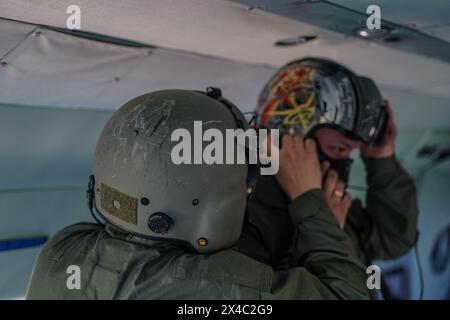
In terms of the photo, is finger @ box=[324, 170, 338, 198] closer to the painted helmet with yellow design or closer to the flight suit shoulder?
the painted helmet with yellow design

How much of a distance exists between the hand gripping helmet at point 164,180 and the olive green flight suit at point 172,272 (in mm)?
44

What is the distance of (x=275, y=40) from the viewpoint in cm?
164

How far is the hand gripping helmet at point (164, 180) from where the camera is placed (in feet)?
3.30

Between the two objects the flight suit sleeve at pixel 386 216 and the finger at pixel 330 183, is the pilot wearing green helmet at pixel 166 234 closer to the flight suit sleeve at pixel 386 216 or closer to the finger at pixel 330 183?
the finger at pixel 330 183

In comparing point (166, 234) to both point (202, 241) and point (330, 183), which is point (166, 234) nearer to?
point (202, 241)

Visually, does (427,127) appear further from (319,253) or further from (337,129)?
(319,253)

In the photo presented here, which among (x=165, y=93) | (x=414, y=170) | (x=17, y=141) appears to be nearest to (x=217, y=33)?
(x=165, y=93)

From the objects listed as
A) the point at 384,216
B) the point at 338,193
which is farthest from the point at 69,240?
the point at 384,216

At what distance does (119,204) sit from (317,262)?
18.6 inches

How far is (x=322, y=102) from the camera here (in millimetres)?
1628

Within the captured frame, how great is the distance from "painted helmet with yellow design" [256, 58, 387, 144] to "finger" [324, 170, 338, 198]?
0.17m

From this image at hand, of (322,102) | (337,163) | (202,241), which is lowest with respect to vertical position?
(202,241)

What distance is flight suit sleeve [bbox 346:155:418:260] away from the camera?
1.76 metres
